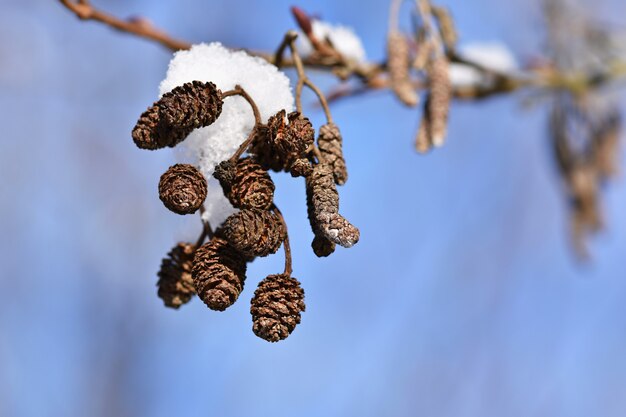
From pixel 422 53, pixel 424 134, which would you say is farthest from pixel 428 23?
pixel 424 134

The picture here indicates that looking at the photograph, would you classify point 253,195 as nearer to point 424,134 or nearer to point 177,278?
point 177,278

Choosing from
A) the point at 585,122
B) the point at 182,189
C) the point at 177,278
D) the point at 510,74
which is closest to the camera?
the point at 182,189

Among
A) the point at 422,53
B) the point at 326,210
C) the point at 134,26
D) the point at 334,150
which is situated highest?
the point at 422,53

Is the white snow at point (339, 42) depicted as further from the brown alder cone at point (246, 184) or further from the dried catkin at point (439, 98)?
the brown alder cone at point (246, 184)

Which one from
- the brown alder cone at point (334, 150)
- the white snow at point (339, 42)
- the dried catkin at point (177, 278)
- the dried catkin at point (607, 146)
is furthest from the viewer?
the dried catkin at point (607, 146)

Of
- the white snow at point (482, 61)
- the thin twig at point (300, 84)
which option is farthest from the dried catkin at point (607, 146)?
the thin twig at point (300, 84)
